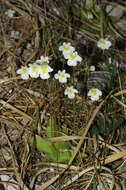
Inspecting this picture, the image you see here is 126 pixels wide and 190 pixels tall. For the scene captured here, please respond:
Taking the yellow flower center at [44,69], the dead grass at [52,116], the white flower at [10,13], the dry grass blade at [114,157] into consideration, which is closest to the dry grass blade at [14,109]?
the dead grass at [52,116]

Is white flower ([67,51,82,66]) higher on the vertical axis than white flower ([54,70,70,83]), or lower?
higher

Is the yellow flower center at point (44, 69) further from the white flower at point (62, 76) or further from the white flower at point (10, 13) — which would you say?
the white flower at point (10, 13)

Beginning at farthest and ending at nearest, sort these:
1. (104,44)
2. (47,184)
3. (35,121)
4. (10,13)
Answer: (10,13) → (104,44) → (35,121) → (47,184)

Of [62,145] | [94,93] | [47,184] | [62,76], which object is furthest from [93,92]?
[47,184]

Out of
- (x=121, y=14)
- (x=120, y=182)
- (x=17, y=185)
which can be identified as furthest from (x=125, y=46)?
(x=17, y=185)

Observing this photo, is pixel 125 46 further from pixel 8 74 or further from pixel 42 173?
pixel 42 173

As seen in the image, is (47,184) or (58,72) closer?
(47,184)

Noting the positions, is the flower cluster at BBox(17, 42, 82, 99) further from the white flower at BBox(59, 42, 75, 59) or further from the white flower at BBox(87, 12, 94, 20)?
the white flower at BBox(87, 12, 94, 20)

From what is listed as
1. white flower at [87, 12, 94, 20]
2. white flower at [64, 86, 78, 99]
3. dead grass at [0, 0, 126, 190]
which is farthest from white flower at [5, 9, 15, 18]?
white flower at [64, 86, 78, 99]

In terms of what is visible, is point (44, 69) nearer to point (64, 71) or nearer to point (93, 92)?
point (64, 71)
